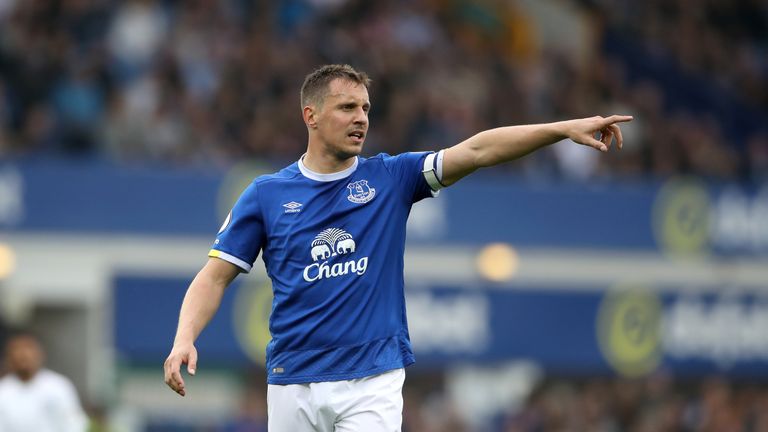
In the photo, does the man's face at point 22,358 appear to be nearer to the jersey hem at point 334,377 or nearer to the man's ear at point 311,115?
the jersey hem at point 334,377

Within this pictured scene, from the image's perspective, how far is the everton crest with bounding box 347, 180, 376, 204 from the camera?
23.4 ft

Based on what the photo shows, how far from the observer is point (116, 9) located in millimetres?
16969

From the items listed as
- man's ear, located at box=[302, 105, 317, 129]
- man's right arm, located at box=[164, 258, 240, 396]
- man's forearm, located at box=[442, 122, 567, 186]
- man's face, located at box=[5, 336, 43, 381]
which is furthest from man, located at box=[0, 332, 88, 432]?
man's forearm, located at box=[442, 122, 567, 186]

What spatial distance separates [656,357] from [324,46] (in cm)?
528

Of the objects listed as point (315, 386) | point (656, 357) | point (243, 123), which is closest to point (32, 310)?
point (243, 123)

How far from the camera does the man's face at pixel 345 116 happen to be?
7035mm

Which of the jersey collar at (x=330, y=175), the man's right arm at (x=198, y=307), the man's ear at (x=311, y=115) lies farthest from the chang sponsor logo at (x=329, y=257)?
the man's ear at (x=311, y=115)

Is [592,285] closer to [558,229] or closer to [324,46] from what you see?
[558,229]

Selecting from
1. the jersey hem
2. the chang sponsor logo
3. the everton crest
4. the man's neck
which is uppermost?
the man's neck

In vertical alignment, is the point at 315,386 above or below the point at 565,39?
below

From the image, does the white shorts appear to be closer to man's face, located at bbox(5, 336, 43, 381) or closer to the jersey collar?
the jersey collar

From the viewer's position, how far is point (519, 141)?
6.89m

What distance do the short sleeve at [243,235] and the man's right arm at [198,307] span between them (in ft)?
0.14

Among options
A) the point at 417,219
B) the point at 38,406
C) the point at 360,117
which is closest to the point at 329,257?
the point at 360,117
